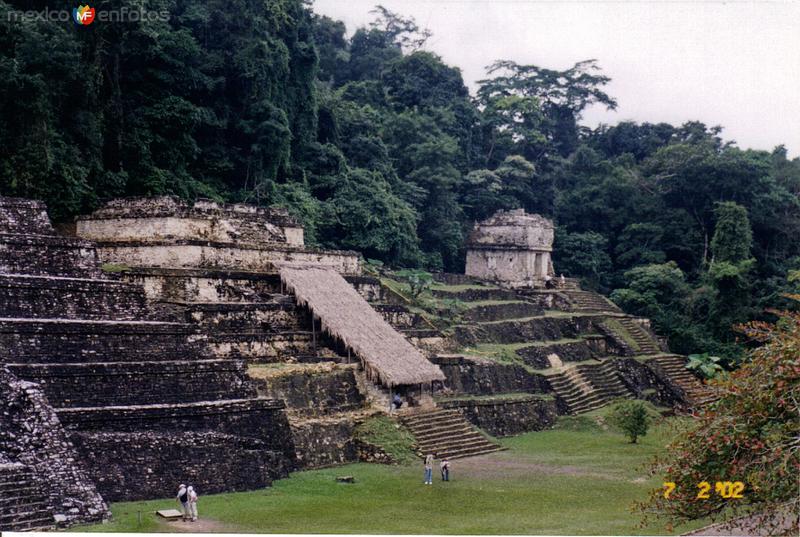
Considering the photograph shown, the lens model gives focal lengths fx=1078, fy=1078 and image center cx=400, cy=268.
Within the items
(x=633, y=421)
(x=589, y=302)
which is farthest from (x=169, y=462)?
(x=589, y=302)

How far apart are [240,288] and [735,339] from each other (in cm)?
1721

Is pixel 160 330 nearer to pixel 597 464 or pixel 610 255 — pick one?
pixel 597 464

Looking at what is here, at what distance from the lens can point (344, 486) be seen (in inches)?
601

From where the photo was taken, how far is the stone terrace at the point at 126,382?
44.8 ft

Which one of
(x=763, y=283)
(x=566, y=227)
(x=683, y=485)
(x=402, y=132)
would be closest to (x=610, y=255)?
(x=566, y=227)

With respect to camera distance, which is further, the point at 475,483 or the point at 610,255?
the point at 610,255

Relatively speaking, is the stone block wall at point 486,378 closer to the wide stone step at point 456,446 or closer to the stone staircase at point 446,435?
the stone staircase at point 446,435

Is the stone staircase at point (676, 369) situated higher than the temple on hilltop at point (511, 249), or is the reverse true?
the temple on hilltop at point (511, 249)

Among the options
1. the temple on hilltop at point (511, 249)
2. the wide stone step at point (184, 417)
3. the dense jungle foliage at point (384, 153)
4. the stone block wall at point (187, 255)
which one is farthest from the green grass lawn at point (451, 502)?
the temple on hilltop at point (511, 249)

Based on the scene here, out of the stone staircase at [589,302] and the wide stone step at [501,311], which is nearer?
the wide stone step at [501,311]

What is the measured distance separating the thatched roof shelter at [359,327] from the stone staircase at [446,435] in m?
0.66

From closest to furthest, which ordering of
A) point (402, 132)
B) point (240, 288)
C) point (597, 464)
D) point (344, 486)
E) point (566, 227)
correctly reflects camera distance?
point (344, 486)
point (597, 464)
point (240, 288)
point (402, 132)
point (566, 227)

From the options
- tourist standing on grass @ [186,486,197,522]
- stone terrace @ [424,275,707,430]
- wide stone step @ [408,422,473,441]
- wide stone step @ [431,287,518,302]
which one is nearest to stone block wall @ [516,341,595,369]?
stone terrace @ [424,275,707,430]

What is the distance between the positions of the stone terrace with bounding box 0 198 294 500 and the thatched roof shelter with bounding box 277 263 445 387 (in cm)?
288
